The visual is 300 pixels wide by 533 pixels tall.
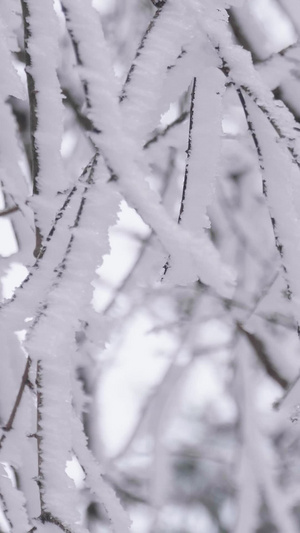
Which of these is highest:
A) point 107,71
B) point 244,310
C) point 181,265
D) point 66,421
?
point 107,71

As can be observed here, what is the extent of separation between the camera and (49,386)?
1.99ft

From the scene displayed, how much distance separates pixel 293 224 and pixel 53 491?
393 mm

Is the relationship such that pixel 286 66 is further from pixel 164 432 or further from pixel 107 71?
pixel 164 432

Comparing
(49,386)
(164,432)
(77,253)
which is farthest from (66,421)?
(164,432)

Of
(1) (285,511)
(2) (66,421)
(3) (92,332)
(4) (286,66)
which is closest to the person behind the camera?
(2) (66,421)

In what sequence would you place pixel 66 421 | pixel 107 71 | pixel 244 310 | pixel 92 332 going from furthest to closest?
1. pixel 244 310
2. pixel 92 332
3. pixel 66 421
4. pixel 107 71

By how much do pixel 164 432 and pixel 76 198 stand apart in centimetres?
207

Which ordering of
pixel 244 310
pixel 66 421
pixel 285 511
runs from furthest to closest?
pixel 244 310 → pixel 285 511 → pixel 66 421

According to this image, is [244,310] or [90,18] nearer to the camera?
[90,18]

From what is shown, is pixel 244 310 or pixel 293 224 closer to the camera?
pixel 293 224

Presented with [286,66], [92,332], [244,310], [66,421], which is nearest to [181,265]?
[66,421]

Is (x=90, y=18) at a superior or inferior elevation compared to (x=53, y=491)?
superior

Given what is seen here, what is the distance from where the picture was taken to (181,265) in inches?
22.0

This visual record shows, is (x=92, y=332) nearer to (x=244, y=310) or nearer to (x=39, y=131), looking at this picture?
(x=39, y=131)
